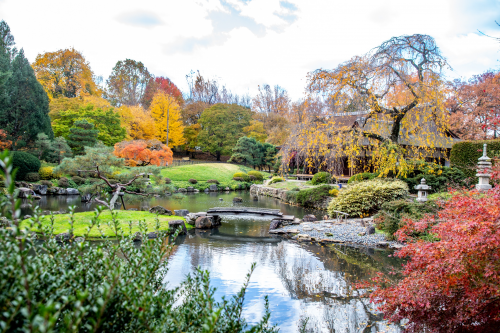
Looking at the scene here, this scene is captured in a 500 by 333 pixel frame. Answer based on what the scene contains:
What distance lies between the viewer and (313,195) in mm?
14539

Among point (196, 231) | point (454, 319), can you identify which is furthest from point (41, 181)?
point (454, 319)

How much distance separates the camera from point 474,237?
2.58 metres

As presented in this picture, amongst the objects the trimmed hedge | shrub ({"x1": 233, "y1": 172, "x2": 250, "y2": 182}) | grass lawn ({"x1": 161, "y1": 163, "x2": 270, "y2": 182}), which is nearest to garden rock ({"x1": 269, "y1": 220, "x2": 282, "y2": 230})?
the trimmed hedge

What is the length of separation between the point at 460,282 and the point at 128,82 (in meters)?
41.1

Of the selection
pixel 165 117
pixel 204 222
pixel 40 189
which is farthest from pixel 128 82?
pixel 204 222

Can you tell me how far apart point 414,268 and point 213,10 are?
1323 cm

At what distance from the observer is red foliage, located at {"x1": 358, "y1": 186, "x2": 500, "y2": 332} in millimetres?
2564

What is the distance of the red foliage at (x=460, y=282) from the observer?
2.56m

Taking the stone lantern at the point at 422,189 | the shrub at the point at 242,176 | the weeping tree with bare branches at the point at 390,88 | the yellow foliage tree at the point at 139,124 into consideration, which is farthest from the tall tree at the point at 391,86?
the yellow foliage tree at the point at 139,124

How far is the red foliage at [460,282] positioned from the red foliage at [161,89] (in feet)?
123

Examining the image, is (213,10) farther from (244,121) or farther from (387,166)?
(244,121)

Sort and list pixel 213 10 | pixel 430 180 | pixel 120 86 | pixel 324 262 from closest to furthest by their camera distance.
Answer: pixel 324 262
pixel 430 180
pixel 213 10
pixel 120 86

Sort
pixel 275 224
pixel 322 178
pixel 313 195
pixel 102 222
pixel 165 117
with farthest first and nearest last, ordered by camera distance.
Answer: pixel 165 117 < pixel 322 178 < pixel 313 195 < pixel 275 224 < pixel 102 222

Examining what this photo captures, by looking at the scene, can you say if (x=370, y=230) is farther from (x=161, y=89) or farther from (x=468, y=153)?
(x=161, y=89)
